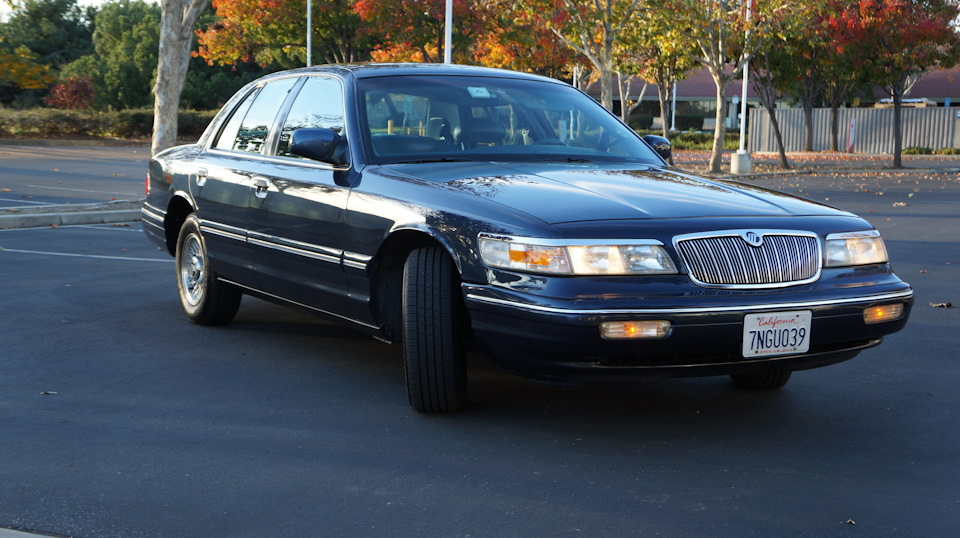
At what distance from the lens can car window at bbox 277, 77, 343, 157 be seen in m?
5.71

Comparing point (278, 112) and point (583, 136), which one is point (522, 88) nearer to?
point (583, 136)

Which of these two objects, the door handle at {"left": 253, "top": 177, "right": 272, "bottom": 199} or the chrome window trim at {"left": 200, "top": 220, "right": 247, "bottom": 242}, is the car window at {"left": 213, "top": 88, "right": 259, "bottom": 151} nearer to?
the chrome window trim at {"left": 200, "top": 220, "right": 247, "bottom": 242}

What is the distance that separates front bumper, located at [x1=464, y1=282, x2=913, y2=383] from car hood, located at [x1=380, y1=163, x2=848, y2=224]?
1.27 ft

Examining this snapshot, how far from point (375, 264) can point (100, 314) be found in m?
3.16

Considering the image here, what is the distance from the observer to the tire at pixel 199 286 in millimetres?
6730

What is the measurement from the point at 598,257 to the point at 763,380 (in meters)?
1.68

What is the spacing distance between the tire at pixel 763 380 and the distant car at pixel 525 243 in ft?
0.08

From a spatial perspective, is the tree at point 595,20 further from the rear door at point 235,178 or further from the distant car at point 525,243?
the distant car at point 525,243

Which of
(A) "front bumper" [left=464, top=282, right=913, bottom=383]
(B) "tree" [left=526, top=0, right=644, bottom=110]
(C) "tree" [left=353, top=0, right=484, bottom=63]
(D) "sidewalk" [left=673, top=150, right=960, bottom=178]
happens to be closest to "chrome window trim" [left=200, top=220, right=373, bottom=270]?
(A) "front bumper" [left=464, top=282, right=913, bottom=383]

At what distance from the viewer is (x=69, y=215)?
13156 millimetres

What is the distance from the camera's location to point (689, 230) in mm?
4297

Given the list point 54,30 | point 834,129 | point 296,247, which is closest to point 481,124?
point 296,247

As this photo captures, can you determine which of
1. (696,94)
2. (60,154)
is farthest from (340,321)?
(696,94)

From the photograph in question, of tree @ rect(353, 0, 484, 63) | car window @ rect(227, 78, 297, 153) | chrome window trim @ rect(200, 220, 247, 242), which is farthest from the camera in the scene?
tree @ rect(353, 0, 484, 63)
